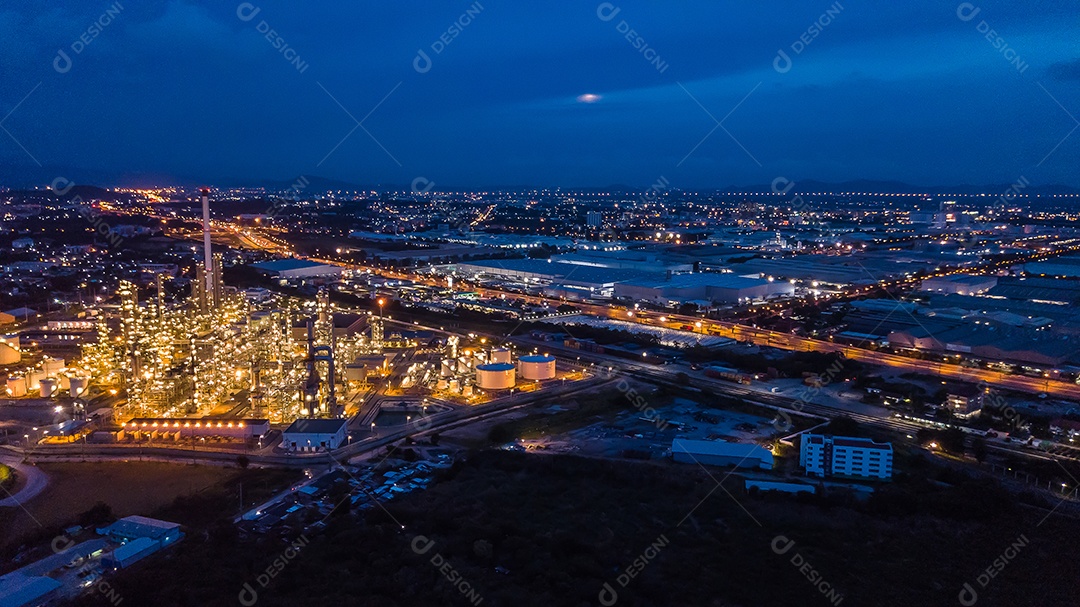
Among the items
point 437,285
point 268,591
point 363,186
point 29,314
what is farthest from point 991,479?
point 363,186

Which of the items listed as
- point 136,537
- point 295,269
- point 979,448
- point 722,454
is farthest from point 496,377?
point 295,269

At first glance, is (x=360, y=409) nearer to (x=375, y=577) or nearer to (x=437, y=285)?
(x=375, y=577)

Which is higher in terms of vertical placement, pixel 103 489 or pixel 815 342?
pixel 815 342

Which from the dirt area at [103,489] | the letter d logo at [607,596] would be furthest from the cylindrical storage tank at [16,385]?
the letter d logo at [607,596]

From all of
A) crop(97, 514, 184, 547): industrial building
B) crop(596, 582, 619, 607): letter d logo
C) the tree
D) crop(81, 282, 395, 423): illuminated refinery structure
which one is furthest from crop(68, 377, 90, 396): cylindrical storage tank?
the tree

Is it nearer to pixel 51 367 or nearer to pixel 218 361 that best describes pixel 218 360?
pixel 218 361

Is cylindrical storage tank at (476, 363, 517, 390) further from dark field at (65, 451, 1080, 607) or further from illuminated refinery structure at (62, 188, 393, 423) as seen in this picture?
dark field at (65, 451, 1080, 607)
